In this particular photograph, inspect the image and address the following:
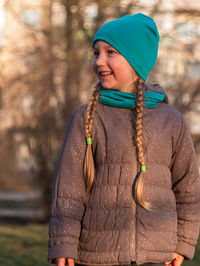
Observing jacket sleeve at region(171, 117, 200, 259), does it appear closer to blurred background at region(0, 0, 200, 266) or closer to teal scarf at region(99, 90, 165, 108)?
teal scarf at region(99, 90, 165, 108)

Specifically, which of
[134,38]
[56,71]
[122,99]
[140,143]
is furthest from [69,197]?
[56,71]

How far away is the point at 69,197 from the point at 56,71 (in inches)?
334

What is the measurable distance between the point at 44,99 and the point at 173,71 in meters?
2.88

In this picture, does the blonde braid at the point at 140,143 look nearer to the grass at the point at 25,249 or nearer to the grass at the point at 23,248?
the grass at the point at 25,249

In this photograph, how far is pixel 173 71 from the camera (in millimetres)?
11492

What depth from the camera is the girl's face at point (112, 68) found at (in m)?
2.67

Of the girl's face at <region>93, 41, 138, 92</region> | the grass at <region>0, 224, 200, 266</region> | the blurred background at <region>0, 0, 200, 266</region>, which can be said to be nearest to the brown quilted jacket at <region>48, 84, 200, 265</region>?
the girl's face at <region>93, 41, 138, 92</region>

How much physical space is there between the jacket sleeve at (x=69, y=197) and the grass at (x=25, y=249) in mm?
3784

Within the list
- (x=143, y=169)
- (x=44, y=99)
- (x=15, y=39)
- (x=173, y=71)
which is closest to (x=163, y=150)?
(x=143, y=169)

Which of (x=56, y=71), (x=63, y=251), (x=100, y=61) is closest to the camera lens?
(x=63, y=251)

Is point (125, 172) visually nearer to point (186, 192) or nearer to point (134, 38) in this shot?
point (186, 192)

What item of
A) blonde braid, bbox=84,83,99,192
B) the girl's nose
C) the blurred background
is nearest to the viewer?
blonde braid, bbox=84,83,99,192

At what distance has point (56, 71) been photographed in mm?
10859

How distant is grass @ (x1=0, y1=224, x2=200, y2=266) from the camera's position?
6.29 m
